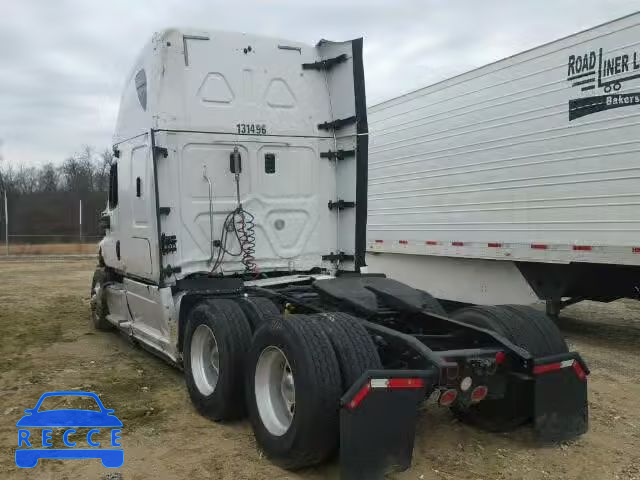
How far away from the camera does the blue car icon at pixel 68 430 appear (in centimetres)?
407

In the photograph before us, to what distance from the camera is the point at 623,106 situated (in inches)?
274

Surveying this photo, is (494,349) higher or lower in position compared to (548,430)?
higher

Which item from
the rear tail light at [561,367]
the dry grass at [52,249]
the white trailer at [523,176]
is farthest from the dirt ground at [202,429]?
the dry grass at [52,249]

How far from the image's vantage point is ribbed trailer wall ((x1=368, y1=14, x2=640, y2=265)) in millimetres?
7023

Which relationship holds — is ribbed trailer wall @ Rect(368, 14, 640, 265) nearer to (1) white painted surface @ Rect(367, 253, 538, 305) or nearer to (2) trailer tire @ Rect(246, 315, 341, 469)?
(1) white painted surface @ Rect(367, 253, 538, 305)

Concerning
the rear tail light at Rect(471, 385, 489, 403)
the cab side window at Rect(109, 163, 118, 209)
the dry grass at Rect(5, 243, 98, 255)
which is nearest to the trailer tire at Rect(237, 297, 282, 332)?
the rear tail light at Rect(471, 385, 489, 403)

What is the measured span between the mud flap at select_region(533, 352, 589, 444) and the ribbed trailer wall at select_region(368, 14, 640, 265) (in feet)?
10.6

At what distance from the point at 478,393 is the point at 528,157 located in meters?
5.15

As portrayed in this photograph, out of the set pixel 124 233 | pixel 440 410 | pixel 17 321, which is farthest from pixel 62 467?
pixel 17 321

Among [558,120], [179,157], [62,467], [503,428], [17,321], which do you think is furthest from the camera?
[17,321]

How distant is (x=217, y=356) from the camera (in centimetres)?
507

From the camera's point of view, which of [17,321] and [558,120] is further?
[17,321]

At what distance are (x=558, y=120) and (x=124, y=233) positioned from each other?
18.2 feet

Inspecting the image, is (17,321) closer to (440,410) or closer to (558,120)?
(440,410)
